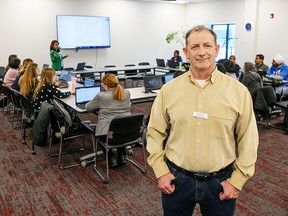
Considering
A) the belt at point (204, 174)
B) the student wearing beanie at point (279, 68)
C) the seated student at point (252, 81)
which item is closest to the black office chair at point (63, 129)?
the belt at point (204, 174)

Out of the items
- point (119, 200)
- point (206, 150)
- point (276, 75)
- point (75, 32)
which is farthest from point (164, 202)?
point (75, 32)

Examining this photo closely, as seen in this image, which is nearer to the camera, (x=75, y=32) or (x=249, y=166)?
(x=249, y=166)

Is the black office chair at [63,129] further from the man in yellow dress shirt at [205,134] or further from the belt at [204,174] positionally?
the belt at [204,174]

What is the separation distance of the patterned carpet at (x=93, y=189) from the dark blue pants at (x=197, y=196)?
1274mm

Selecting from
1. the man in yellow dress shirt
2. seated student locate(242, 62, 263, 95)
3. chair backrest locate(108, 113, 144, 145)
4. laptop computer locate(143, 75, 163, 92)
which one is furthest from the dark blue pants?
seated student locate(242, 62, 263, 95)

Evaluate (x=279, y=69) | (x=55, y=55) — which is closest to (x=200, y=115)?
(x=279, y=69)

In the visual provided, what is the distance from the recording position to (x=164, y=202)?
1555 mm

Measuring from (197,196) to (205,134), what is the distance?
0.31 meters

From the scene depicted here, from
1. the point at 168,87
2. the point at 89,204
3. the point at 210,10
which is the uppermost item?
the point at 210,10

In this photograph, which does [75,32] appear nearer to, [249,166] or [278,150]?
[278,150]

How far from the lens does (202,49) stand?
1.34 meters

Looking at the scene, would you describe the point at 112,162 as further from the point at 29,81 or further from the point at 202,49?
the point at 202,49

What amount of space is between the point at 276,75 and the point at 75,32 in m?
6.23

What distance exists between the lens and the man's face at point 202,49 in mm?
1347
